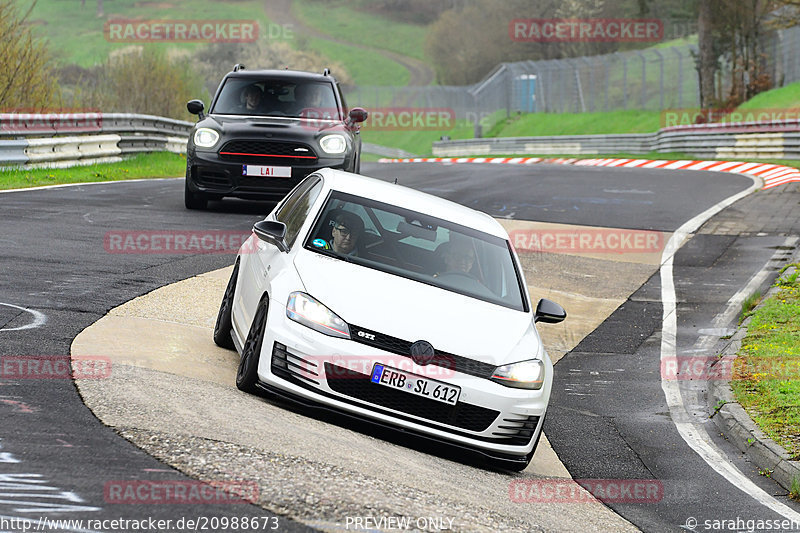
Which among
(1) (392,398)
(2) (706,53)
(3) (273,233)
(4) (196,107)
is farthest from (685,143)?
(1) (392,398)

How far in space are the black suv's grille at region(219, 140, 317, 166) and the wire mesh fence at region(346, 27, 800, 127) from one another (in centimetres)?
3476

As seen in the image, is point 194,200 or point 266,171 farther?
point 194,200

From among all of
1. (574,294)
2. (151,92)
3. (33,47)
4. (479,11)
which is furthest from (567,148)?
(479,11)

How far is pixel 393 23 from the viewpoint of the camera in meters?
160

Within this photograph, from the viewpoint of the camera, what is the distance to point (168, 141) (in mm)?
28891

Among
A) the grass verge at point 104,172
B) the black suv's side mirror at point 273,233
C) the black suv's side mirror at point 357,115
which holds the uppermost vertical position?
the black suv's side mirror at point 357,115

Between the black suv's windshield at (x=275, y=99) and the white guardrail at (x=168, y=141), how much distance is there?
5057 millimetres

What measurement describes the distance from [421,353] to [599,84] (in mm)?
54755

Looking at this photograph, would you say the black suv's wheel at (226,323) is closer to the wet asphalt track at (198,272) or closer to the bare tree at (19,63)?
the wet asphalt track at (198,272)

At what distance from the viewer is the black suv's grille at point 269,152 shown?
1608 centimetres

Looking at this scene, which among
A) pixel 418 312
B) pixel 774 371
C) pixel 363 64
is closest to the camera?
pixel 418 312

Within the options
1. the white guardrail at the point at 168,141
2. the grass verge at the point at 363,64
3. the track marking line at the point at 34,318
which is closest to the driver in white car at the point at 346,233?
the track marking line at the point at 34,318

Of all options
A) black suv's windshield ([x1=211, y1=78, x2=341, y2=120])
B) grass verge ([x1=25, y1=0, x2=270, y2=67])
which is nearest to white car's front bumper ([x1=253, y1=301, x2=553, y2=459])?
black suv's windshield ([x1=211, y1=78, x2=341, y2=120])

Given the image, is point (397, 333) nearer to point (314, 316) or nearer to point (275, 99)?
point (314, 316)
